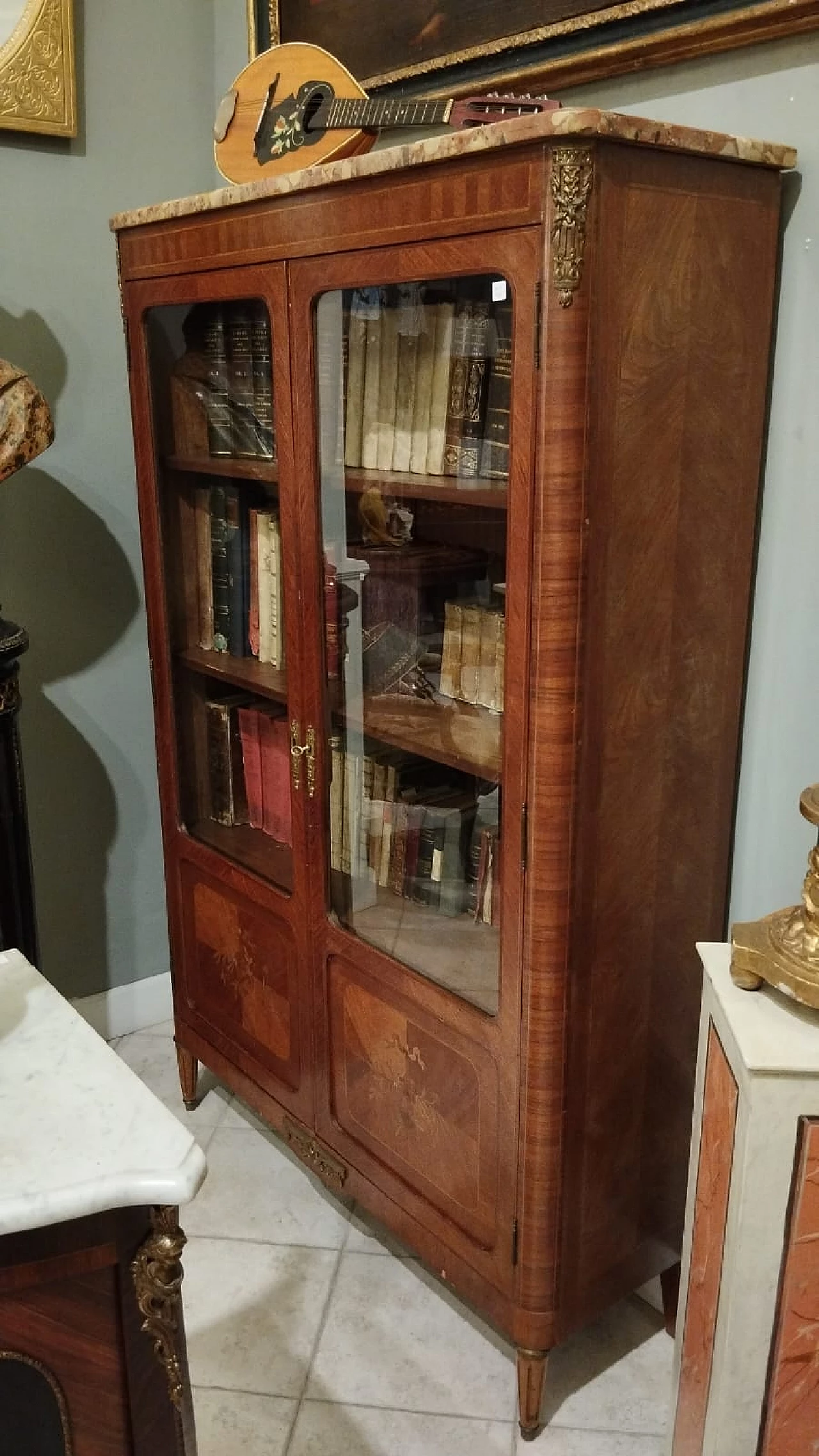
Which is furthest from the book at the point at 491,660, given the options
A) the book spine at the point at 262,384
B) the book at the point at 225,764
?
the book at the point at 225,764

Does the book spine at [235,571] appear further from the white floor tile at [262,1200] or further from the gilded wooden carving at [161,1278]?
the gilded wooden carving at [161,1278]

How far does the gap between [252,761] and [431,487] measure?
744 millimetres

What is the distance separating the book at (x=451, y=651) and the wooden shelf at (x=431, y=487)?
0.15 m

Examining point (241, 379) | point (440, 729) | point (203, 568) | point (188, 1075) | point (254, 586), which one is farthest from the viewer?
point (188, 1075)

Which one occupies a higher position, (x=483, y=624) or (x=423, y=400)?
(x=423, y=400)

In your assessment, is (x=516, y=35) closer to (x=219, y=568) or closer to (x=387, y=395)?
(x=387, y=395)

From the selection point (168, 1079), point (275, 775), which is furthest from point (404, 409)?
point (168, 1079)

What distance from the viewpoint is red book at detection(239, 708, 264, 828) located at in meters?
2.04

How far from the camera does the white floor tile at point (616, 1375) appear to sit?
5.39 ft

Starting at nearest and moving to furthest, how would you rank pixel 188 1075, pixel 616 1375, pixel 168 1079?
pixel 616 1375 < pixel 188 1075 < pixel 168 1079

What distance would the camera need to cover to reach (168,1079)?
2.47 m

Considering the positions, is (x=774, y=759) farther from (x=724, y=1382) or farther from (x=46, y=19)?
(x=46, y=19)

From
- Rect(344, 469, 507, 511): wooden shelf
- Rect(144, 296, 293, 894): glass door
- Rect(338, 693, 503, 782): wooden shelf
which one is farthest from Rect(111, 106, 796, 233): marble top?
Rect(338, 693, 503, 782): wooden shelf

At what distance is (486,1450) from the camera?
1599 millimetres
